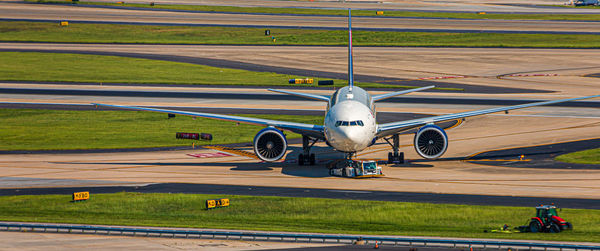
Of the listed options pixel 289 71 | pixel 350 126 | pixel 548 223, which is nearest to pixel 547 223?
pixel 548 223

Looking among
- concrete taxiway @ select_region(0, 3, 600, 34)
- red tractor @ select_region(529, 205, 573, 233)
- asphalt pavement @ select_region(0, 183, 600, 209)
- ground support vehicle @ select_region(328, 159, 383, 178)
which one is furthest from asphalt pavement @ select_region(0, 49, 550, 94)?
red tractor @ select_region(529, 205, 573, 233)

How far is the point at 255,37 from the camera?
143 m

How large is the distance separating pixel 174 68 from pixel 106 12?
227 ft

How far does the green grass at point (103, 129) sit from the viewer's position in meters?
67.6

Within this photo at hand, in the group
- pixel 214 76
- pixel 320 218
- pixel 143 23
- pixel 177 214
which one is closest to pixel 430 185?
pixel 320 218

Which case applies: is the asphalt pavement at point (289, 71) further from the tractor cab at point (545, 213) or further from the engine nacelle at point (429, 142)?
the tractor cab at point (545, 213)

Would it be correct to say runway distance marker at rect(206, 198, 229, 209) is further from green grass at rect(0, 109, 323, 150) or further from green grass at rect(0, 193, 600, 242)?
green grass at rect(0, 109, 323, 150)

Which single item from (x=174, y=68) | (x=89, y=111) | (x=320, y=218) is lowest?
(x=320, y=218)

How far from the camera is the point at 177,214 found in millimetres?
43781

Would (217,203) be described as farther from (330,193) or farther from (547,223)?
(547,223)

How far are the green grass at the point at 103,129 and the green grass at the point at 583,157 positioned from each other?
24.0 meters

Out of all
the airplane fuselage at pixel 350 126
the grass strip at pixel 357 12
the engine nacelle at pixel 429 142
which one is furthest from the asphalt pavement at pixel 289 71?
the grass strip at pixel 357 12

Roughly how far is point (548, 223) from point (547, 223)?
2.6 inches

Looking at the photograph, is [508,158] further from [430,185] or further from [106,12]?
[106,12]
